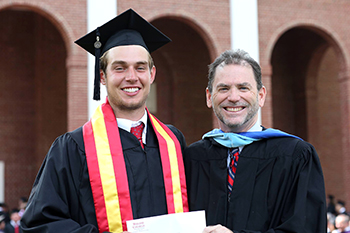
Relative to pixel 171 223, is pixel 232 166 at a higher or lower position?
higher

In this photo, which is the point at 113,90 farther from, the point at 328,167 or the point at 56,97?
the point at 328,167

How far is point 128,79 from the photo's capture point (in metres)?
2.74

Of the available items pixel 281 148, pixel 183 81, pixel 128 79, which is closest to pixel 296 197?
pixel 281 148

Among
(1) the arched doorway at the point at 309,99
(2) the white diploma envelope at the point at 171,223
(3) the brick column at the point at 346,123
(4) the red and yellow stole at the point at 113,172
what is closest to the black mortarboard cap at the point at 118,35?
(4) the red and yellow stole at the point at 113,172

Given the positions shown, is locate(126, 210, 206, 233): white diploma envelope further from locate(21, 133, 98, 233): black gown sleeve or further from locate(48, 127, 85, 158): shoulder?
locate(48, 127, 85, 158): shoulder

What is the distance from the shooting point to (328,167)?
51.8ft

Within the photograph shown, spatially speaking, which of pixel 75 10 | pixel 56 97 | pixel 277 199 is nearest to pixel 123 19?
pixel 277 199

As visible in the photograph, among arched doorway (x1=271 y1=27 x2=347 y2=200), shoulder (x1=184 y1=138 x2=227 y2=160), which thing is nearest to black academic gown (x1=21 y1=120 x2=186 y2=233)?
shoulder (x1=184 y1=138 x2=227 y2=160)

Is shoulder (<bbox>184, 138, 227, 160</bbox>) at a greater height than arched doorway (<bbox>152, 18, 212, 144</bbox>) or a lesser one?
lesser

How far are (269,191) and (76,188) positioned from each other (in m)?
1.11

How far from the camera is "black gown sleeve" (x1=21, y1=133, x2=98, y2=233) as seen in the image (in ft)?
8.11

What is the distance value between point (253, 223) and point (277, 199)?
194mm

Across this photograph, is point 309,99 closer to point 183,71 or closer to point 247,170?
point 183,71

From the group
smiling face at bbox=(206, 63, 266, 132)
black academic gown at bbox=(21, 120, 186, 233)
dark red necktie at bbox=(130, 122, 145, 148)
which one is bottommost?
black academic gown at bbox=(21, 120, 186, 233)
